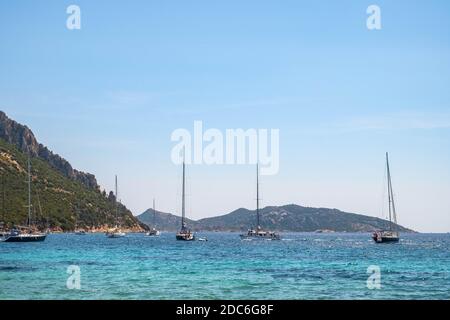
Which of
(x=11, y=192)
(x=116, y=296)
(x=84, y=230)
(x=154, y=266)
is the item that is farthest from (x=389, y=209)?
(x=84, y=230)

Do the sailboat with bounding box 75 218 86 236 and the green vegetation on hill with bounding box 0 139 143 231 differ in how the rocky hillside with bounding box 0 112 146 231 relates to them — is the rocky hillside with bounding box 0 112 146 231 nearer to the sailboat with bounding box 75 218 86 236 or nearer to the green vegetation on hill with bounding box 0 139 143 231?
the green vegetation on hill with bounding box 0 139 143 231

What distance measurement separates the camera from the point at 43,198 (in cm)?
16062

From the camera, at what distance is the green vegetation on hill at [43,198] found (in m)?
143

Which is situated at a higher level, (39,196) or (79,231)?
(39,196)

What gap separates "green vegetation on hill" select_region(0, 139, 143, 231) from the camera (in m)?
143

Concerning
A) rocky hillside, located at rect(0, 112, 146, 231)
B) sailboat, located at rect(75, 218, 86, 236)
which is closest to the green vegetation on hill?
rocky hillside, located at rect(0, 112, 146, 231)

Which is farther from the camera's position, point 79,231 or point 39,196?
point 79,231

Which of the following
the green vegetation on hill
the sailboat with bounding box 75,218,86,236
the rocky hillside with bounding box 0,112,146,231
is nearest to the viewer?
the green vegetation on hill

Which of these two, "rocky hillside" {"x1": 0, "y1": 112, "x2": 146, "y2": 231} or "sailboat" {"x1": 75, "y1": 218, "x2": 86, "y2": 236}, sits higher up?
"rocky hillside" {"x1": 0, "y1": 112, "x2": 146, "y2": 231}

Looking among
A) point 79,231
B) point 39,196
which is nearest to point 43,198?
point 39,196

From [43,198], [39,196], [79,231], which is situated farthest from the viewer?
[79,231]

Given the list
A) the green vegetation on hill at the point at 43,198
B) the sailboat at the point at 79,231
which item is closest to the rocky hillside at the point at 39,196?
the green vegetation on hill at the point at 43,198

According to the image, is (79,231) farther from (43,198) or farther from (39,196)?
(39,196)

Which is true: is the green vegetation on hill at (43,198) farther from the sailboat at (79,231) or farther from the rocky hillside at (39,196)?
the sailboat at (79,231)
